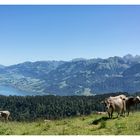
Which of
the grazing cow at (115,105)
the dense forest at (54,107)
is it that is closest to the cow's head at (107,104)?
the grazing cow at (115,105)

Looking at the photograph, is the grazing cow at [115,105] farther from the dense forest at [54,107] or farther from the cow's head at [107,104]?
the dense forest at [54,107]

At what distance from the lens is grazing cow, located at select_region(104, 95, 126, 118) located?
22297 mm

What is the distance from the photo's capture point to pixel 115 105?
75.4ft

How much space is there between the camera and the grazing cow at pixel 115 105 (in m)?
22.3

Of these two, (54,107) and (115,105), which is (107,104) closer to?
(115,105)

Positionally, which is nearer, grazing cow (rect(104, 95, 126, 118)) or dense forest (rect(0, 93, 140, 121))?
grazing cow (rect(104, 95, 126, 118))

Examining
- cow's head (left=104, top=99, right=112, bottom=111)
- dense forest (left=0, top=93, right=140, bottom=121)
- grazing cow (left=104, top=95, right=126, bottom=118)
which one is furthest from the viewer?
dense forest (left=0, top=93, right=140, bottom=121)

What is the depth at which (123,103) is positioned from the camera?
24.2 meters

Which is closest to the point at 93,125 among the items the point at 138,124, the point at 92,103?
the point at 138,124

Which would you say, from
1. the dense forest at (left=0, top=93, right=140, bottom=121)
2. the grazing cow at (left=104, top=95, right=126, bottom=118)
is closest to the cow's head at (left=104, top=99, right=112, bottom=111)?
the grazing cow at (left=104, top=95, right=126, bottom=118)

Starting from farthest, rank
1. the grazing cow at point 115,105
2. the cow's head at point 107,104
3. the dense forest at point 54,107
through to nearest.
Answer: the dense forest at point 54,107 → the grazing cow at point 115,105 → the cow's head at point 107,104

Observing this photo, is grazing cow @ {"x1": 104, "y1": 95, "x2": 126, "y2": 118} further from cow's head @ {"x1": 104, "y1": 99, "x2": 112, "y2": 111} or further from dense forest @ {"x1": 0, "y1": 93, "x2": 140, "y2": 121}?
dense forest @ {"x1": 0, "y1": 93, "x2": 140, "y2": 121}
